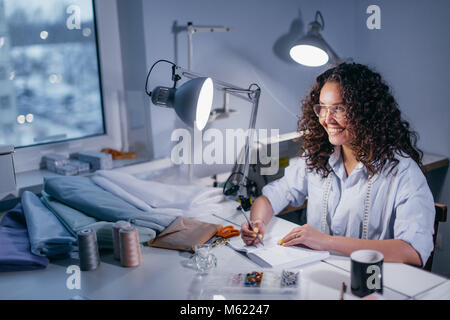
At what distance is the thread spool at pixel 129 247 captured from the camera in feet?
4.43

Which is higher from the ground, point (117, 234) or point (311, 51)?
point (311, 51)

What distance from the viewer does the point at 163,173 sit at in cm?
231

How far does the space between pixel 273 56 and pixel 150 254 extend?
5.24ft

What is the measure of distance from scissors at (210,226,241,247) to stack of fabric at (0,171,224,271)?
6.7 inches

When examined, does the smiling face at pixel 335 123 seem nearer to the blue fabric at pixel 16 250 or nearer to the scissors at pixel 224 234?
the scissors at pixel 224 234

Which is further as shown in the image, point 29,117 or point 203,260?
point 29,117

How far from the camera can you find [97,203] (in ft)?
5.32

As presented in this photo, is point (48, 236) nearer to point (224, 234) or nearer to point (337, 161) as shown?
point (224, 234)

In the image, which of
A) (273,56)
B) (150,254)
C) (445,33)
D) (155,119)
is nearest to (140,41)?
(155,119)

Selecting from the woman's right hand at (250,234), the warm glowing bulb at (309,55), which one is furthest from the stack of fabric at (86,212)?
the warm glowing bulb at (309,55)

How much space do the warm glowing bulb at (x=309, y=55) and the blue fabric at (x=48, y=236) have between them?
1420mm

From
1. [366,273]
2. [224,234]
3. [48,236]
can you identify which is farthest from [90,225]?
[366,273]

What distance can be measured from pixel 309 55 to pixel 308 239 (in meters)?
1.22

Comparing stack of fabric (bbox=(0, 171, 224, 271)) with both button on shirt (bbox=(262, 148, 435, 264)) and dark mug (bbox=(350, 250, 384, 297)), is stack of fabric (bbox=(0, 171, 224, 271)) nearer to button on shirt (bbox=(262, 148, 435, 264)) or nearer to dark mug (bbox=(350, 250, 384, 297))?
button on shirt (bbox=(262, 148, 435, 264))
